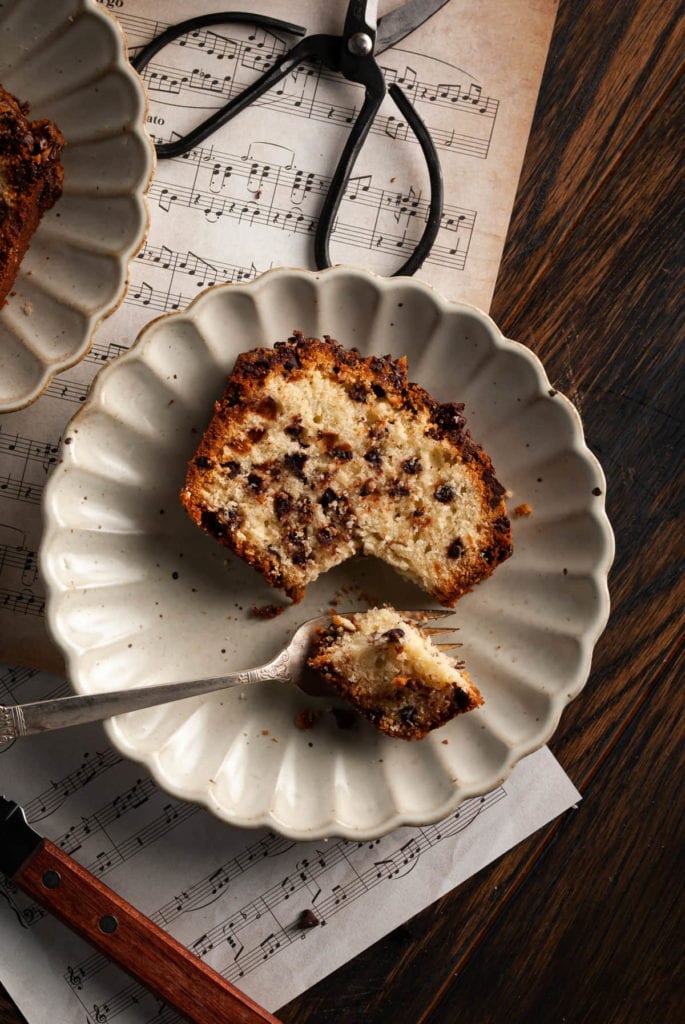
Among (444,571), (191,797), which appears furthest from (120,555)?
(444,571)

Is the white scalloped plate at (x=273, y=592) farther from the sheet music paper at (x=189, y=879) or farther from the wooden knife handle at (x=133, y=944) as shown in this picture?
the wooden knife handle at (x=133, y=944)

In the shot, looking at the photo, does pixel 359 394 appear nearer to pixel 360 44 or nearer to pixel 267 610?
pixel 267 610

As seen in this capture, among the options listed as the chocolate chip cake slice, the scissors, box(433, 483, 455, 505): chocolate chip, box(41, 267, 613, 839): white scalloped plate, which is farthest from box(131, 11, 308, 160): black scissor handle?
box(433, 483, 455, 505): chocolate chip

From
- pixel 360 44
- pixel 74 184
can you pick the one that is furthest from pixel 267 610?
pixel 360 44

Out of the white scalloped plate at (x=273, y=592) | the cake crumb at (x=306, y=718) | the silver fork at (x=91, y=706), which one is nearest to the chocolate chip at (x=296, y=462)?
the white scalloped plate at (x=273, y=592)

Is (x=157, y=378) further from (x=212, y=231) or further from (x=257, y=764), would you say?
(x=257, y=764)
